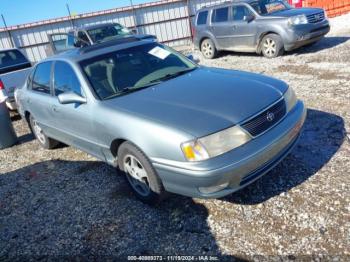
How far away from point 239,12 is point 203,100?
8.04 m

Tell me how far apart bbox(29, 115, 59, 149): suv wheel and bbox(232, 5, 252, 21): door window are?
7065 mm

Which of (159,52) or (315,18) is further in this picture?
(315,18)

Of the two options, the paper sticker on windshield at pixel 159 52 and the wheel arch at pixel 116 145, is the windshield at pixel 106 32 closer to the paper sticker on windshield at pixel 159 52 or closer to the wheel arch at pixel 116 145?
the paper sticker on windshield at pixel 159 52

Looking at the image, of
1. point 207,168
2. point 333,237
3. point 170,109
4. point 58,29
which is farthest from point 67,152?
point 58,29

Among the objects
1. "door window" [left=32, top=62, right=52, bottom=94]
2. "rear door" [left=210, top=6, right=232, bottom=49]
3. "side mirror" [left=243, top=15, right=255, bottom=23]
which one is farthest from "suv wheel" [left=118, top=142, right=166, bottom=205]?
"rear door" [left=210, top=6, right=232, bottom=49]

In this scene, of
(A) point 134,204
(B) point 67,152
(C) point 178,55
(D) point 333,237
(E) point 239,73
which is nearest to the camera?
(D) point 333,237

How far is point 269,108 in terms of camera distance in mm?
3283

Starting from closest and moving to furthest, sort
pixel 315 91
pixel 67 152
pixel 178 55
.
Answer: pixel 178 55
pixel 67 152
pixel 315 91

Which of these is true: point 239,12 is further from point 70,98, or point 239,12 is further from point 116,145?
point 116,145

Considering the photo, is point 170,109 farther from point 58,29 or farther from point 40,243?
point 58,29

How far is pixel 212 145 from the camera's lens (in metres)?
2.95

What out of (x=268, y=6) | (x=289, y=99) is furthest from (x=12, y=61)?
(x=289, y=99)

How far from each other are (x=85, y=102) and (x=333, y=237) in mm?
2840

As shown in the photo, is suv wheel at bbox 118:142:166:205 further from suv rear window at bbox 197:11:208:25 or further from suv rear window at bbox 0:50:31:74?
suv rear window at bbox 197:11:208:25
